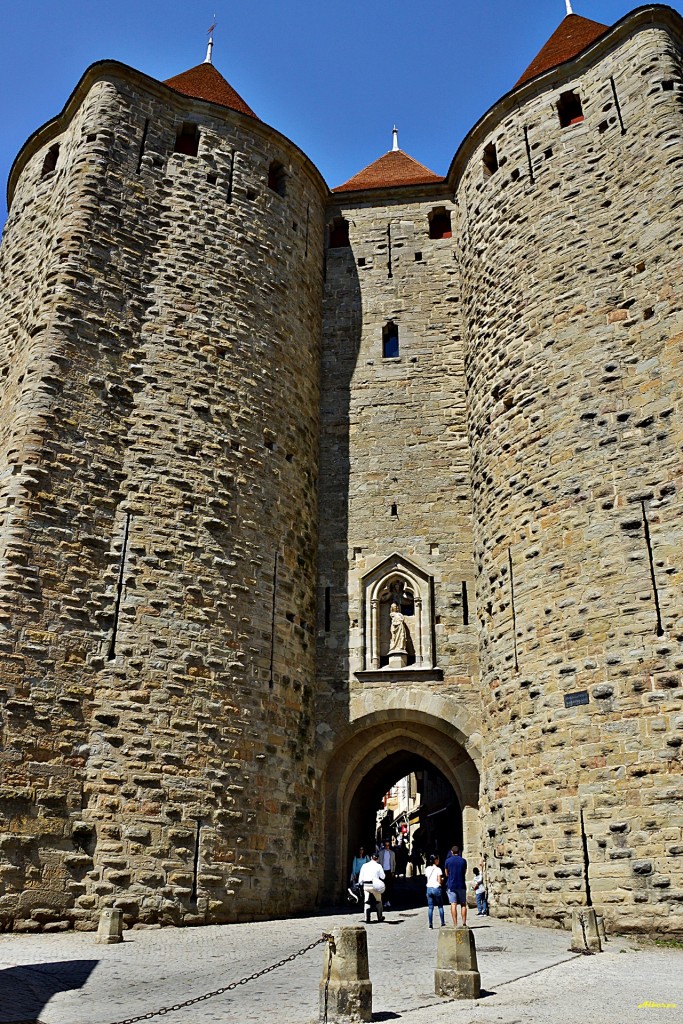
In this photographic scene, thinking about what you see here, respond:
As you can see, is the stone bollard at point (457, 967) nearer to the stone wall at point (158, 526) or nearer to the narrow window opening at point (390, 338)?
the stone wall at point (158, 526)

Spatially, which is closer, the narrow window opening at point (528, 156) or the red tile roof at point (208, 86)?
the narrow window opening at point (528, 156)

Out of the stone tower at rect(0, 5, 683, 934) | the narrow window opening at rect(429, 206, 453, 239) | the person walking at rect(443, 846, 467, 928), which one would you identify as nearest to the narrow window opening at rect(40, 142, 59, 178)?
the stone tower at rect(0, 5, 683, 934)

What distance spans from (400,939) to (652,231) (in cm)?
824

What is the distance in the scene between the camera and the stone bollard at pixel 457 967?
4.87 m

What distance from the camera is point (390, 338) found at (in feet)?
45.4

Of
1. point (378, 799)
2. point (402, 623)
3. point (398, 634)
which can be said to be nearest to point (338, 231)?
point (402, 623)

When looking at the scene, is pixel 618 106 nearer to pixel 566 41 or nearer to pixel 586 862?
pixel 566 41

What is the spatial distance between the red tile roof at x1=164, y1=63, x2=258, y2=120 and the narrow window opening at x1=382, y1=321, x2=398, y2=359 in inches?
171

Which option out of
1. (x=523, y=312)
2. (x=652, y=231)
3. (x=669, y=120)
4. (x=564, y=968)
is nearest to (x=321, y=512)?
(x=523, y=312)

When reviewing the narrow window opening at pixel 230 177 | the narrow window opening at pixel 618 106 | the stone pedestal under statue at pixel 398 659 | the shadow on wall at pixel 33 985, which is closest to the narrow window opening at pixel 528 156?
the narrow window opening at pixel 618 106

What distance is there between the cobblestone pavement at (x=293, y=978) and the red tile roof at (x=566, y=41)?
487 inches

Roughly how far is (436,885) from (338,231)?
10.8 m

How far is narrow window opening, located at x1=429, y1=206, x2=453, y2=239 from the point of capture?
575 inches

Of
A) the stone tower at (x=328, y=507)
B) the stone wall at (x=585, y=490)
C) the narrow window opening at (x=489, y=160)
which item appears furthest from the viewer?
the narrow window opening at (x=489, y=160)
